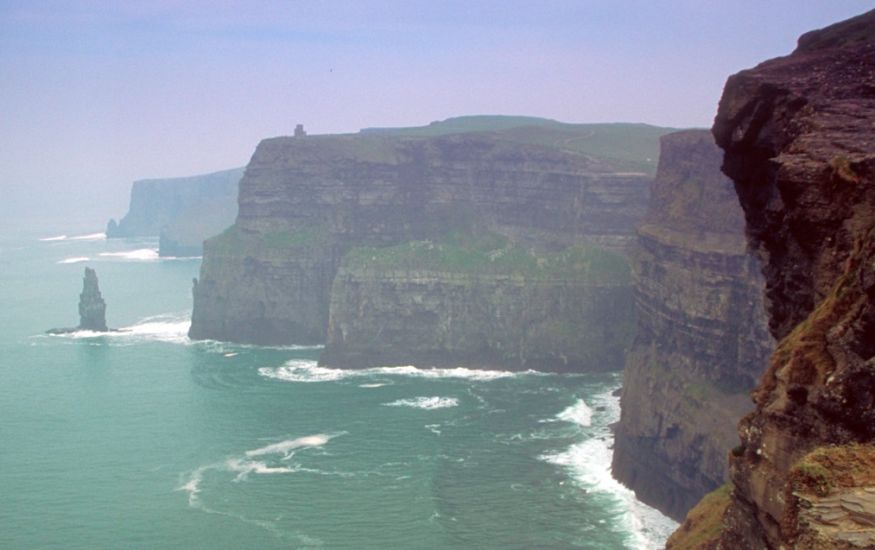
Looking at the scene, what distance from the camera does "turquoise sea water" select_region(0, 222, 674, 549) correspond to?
69.9m

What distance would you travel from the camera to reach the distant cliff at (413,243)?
128750 millimetres

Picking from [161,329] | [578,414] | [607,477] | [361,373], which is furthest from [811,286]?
[161,329]

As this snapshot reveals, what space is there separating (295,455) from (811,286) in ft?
229

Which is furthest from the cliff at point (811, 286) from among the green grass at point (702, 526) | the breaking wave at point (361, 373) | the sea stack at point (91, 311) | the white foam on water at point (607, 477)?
the sea stack at point (91, 311)

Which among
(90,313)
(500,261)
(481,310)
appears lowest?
(90,313)

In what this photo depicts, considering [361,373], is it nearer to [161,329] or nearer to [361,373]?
[361,373]

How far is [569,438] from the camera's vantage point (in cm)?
9206

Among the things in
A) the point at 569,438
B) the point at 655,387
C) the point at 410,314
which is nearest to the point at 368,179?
the point at 410,314

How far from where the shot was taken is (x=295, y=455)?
89.4 metres

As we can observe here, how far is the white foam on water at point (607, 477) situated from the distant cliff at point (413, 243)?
2562 centimetres

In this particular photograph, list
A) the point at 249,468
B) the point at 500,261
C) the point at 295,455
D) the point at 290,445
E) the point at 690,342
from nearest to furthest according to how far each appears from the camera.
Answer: the point at 690,342
the point at 249,468
the point at 295,455
the point at 290,445
the point at 500,261

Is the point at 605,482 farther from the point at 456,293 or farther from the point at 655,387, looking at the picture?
the point at 456,293

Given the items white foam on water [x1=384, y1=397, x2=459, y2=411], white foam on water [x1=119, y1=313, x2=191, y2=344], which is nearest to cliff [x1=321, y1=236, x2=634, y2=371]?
white foam on water [x1=384, y1=397, x2=459, y2=411]

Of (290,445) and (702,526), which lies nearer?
(702,526)
